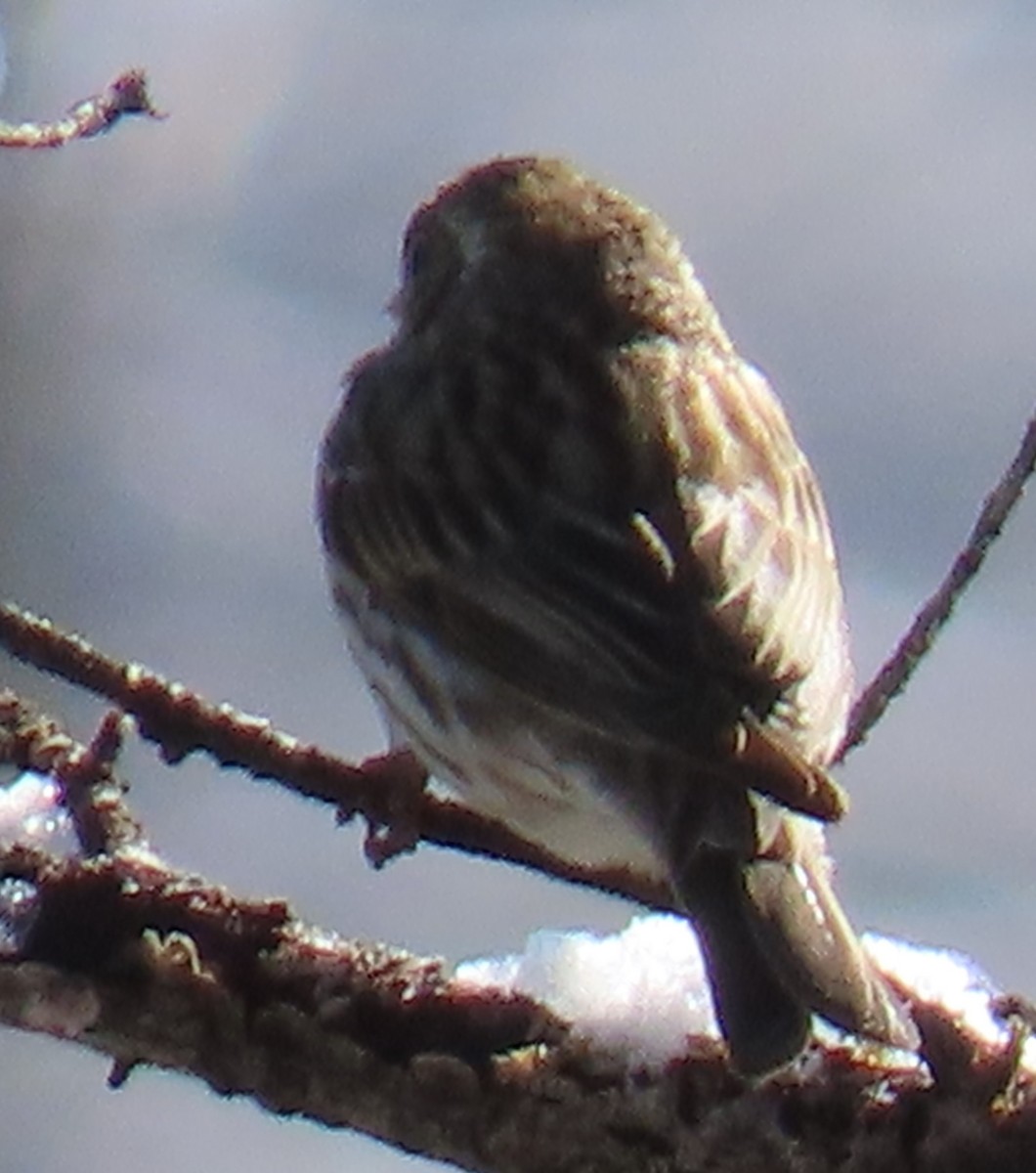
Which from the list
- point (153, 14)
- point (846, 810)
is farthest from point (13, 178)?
point (846, 810)

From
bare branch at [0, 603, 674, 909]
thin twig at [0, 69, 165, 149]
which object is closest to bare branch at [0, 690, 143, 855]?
bare branch at [0, 603, 674, 909]

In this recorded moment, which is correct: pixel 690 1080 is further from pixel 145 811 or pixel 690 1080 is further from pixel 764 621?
pixel 145 811

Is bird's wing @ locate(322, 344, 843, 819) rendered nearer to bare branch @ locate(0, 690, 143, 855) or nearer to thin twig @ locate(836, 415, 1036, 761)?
thin twig @ locate(836, 415, 1036, 761)

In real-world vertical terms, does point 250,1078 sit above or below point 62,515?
above

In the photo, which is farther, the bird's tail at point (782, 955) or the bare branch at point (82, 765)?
the bare branch at point (82, 765)

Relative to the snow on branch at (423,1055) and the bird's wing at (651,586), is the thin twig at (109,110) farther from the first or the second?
the snow on branch at (423,1055)

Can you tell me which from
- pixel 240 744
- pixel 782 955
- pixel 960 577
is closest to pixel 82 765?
pixel 240 744

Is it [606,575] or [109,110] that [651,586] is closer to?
[606,575]

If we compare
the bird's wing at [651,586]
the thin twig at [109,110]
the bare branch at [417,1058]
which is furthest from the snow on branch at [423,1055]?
the thin twig at [109,110]
